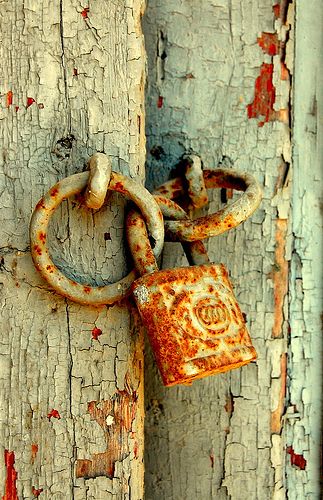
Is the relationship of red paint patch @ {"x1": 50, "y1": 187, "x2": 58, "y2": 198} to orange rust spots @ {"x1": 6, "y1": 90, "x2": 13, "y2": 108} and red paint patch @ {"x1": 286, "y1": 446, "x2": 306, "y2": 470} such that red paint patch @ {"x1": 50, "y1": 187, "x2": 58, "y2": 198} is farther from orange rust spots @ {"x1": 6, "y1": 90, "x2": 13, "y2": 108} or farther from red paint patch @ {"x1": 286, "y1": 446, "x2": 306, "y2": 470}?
red paint patch @ {"x1": 286, "y1": 446, "x2": 306, "y2": 470}

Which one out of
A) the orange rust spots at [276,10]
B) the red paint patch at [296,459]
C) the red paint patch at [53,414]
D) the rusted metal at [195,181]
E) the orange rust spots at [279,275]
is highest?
the orange rust spots at [276,10]

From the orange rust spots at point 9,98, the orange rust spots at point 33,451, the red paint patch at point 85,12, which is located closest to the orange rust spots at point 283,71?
the red paint patch at point 85,12

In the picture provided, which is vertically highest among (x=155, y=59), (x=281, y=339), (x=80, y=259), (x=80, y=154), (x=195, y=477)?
(x=155, y=59)

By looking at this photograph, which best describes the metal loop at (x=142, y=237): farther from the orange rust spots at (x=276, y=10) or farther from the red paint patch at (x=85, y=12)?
the orange rust spots at (x=276, y=10)

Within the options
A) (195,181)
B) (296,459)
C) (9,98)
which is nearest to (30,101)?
(9,98)

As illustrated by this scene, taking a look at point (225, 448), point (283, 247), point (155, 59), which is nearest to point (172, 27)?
point (155, 59)

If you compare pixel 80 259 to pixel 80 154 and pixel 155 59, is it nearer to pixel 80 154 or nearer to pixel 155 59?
pixel 80 154
